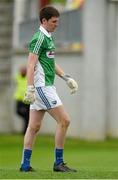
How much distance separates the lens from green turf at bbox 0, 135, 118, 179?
37.7 ft

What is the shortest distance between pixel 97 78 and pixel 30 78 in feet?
40.7

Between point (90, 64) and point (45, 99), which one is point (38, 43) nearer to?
point (45, 99)

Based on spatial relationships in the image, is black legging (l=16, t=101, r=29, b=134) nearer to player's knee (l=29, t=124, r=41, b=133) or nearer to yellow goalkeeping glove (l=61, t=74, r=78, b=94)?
yellow goalkeeping glove (l=61, t=74, r=78, b=94)

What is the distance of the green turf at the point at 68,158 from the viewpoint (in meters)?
11.5

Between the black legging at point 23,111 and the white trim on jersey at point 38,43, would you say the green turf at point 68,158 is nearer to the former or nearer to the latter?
the black legging at point 23,111

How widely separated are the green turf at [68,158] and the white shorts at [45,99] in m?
0.79

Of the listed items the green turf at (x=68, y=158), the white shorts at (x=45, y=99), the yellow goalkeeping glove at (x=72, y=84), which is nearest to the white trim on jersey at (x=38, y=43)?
the white shorts at (x=45, y=99)

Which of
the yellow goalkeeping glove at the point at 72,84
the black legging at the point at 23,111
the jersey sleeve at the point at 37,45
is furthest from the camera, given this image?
the black legging at the point at 23,111

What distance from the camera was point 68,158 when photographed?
17797mm

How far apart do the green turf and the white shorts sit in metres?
0.79

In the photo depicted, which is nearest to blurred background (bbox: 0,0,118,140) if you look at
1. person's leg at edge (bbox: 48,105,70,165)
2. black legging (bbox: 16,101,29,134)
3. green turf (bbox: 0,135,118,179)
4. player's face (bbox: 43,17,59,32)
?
green turf (bbox: 0,135,118,179)

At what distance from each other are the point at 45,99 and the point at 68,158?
6.04 m

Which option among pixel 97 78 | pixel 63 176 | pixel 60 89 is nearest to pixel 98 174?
pixel 63 176

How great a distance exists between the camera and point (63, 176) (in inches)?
446
